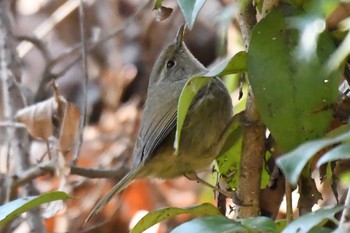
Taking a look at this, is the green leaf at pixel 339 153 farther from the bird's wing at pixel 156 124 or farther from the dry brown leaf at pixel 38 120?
the dry brown leaf at pixel 38 120

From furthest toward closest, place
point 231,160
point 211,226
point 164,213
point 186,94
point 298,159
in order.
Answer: point 231,160 < point 164,213 < point 186,94 < point 211,226 < point 298,159

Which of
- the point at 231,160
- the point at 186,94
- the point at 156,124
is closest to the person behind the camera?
the point at 186,94

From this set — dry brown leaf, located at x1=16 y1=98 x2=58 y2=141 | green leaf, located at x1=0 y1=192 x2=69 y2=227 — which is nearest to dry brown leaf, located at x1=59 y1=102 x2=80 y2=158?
dry brown leaf, located at x1=16 y1=98 x2=58 y2=141

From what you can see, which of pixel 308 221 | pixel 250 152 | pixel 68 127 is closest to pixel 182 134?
pixel 68 127

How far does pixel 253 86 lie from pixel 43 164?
124cm

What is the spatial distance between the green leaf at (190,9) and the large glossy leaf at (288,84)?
0.12 m

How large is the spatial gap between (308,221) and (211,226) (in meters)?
0.21

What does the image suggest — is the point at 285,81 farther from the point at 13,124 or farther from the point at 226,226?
the point at 13,124

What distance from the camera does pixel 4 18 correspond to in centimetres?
309

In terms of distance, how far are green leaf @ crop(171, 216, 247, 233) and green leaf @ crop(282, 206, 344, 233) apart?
15 centimetres

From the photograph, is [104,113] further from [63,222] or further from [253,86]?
[253,86]

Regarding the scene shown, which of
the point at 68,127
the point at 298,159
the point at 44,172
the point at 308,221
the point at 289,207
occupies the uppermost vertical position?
the point at 298,159

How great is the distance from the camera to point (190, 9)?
139 centimetres

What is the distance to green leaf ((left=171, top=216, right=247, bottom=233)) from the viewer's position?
134 cm
